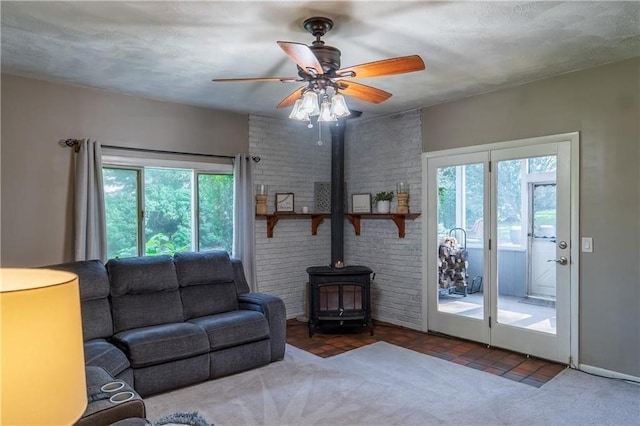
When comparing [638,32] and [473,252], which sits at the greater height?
[638,32]

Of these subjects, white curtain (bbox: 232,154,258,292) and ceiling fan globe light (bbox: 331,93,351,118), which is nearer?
ceiling fan globe light (bbox: 331,93,351,118)

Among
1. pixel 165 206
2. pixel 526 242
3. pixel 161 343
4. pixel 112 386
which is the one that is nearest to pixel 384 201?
pixel 526 242

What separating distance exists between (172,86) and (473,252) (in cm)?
340

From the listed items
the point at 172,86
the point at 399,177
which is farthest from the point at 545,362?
the point at 172,86

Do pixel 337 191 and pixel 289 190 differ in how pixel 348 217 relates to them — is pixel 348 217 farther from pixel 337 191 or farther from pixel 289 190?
pixel 289 190

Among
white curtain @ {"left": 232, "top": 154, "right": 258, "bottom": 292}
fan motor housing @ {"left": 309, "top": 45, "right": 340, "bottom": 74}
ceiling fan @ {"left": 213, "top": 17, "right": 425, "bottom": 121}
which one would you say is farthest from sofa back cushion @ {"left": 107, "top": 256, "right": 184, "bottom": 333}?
fan motor housing @ {"left": 309, "top": 45, "right": 340, "bottom": 74}

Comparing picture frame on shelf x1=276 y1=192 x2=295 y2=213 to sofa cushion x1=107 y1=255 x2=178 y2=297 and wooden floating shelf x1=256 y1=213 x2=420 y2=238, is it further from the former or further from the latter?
sofa cushion x1=107 y1=255 x2=178 y2=297

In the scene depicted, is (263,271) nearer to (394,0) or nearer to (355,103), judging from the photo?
(355,103)

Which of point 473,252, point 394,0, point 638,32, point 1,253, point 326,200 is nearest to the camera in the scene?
point 394,0

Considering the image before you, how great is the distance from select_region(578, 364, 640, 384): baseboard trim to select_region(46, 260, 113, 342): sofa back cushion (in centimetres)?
393

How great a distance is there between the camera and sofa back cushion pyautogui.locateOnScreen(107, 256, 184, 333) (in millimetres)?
3523

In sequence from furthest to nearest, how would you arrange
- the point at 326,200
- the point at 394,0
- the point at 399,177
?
the point at 326,200 → the point at 399,177 → the point at 394,0

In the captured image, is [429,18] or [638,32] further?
[638,32]

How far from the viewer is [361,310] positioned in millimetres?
4715
